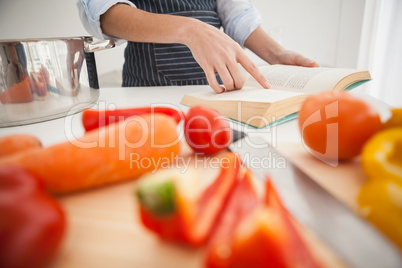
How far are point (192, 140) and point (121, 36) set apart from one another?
2.07 feet

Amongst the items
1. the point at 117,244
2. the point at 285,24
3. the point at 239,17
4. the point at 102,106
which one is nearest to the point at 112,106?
the point at 102,106

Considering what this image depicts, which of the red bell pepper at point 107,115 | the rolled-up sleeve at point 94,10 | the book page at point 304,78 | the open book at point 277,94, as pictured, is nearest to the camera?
the red bell pepper at point 107,115

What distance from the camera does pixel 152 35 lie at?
0.82 metres

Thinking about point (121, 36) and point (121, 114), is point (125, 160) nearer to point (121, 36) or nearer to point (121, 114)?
point (121, 114)

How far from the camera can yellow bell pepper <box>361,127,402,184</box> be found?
264 mm

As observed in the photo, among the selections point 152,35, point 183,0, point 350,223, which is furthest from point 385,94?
point 350,223

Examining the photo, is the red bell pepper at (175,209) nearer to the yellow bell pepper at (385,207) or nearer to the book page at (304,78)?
the yellow bell pepper at (385,207)

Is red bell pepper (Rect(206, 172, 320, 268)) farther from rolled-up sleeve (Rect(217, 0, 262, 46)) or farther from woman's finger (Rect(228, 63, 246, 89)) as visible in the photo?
rolled-up sleeve (Rect(217, 0, 262, 46))

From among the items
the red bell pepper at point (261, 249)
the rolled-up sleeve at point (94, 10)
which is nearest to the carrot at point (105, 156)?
the red bell pepper at point (261, 249)

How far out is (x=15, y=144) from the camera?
316 mm

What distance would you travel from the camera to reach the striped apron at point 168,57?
1.01 meters

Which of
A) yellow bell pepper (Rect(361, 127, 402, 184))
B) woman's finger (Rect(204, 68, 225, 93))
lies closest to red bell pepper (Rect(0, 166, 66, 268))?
yellow bell pepper (Rect(361, 127, 402, 184))

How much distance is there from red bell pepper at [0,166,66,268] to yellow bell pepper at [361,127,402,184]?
30cm

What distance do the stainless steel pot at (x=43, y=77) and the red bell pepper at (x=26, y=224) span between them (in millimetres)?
363
